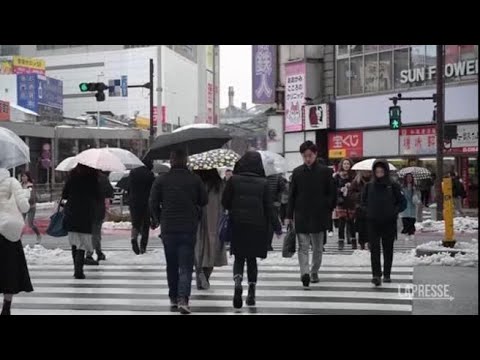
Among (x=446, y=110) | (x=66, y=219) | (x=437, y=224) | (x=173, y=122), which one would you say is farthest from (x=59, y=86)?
(x=66, y=219)

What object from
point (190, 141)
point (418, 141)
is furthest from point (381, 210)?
point (418, 141)

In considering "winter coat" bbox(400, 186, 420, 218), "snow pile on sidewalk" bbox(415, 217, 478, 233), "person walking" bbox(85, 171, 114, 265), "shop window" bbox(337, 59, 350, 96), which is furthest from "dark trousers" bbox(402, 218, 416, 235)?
"shop window" bbox(337, 59, 350, 96)

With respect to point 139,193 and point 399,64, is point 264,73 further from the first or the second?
point 139,193

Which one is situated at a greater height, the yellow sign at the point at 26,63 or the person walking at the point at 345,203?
the yellow sign at the point at 26,63

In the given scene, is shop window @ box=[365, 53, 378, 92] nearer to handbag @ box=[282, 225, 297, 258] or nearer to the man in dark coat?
handbag @ box=[282, 225, 297, 258]

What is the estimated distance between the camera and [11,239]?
6707 mm

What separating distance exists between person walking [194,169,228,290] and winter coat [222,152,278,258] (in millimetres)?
1104

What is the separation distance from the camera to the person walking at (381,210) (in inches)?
350

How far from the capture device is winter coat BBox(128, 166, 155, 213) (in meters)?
12.6

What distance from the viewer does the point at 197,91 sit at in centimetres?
9869

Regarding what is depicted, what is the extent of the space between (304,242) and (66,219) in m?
3.71

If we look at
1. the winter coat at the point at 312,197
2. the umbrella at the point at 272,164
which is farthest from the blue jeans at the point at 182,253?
the umbrella at the point at 272,164

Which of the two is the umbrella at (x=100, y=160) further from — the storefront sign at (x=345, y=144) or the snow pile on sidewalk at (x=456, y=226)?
the storefront sign at (x=345, y=144)
